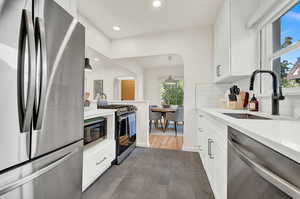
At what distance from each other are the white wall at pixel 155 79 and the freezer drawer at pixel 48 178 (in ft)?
18.1

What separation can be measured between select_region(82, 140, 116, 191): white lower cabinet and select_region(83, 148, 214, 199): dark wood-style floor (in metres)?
0.15

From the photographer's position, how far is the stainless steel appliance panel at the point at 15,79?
0.61 metres

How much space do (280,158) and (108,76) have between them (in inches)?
225

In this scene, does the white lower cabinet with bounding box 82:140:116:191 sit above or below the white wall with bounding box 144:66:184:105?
below

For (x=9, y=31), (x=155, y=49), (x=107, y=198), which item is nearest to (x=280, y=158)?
(x=9, y=31)

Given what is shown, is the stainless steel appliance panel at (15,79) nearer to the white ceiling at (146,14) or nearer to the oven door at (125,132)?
the oven door at (125,132)

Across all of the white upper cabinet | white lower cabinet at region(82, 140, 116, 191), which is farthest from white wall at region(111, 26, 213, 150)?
white lower cabinet at region(82, 140, 116, 191)

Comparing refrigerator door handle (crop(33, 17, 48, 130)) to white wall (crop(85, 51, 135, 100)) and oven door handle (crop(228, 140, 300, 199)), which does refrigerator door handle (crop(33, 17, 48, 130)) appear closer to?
oven door handle (crop(228, 140, 300, 199))

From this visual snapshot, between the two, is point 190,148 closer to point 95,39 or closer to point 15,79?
point 15,79

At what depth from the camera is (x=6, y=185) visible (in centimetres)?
62

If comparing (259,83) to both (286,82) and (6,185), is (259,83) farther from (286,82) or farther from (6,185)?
(6,185)

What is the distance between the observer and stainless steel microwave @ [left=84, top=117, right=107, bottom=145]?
5.44ft

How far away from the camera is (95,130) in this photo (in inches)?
73.5

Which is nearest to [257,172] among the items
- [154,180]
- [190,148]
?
[154,180]
